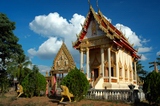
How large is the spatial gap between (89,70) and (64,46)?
6.40 m

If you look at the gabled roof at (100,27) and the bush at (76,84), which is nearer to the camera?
the bush at (76,84)

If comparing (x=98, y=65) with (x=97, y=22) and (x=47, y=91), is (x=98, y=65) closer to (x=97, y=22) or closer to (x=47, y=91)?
(x=97, y=22)

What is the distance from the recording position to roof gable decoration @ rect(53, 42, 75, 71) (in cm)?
1466

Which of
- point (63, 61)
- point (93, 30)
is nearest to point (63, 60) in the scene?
point (63, 61)

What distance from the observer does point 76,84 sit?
1151cm

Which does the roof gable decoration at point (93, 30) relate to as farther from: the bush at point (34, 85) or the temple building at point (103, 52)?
the bush at point (34, 85)

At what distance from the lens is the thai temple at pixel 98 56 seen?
51.7 feet

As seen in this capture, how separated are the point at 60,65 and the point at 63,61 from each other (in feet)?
1.48

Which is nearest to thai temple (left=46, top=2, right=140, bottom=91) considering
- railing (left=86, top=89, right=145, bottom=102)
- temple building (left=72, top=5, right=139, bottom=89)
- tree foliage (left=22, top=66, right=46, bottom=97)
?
temple building (left=72, top=5, right=139, bottom=89)

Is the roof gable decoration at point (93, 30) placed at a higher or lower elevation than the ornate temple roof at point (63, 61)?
higher

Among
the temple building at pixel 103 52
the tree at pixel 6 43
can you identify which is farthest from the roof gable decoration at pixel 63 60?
the tree at pixel 6 43

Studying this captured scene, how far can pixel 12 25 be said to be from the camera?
77.8 ft

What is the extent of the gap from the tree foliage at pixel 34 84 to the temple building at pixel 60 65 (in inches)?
36.5

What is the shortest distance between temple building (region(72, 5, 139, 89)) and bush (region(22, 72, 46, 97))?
194 inches
